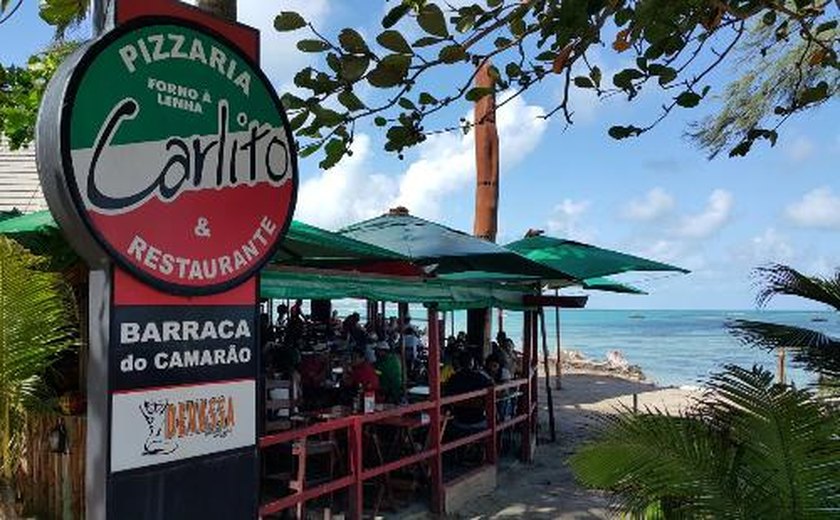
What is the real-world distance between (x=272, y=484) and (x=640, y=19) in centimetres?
693

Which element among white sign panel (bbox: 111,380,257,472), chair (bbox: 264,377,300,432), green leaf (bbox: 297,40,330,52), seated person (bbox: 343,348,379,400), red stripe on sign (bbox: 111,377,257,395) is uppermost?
green leaf (bbox: 297,40,330,52)

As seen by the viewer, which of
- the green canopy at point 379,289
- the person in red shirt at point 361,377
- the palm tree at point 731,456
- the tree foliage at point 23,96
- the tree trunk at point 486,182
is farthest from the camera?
→ the tree trunk at point 486,182

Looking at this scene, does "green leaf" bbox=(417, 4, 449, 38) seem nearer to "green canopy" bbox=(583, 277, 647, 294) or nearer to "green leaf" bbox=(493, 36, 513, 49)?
"green leaf" bbox=(493, 36, 513, 49)

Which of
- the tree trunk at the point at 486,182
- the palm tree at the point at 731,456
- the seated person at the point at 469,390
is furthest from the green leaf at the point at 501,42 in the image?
the tree trunk at the point at 486,182

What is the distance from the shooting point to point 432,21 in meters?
2.56

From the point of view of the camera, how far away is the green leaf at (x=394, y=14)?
2576 millimetres

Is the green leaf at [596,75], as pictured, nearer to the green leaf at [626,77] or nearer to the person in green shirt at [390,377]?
the green leaf at [626,77]

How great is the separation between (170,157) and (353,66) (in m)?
0.95

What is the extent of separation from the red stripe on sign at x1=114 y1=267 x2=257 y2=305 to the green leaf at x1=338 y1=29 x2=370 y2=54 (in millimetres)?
1169

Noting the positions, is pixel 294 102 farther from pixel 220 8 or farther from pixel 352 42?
pixel 220 8

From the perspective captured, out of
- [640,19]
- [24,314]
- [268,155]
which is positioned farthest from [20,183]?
[640,19]

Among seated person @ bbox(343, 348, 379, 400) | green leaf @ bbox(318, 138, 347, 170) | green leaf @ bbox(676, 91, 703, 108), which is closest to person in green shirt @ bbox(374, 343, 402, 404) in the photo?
seated person @ bbox(343, 348, 379, 400)

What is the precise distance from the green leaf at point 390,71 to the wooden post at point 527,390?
9.23 m

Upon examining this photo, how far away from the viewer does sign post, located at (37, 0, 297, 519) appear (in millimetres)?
2895
